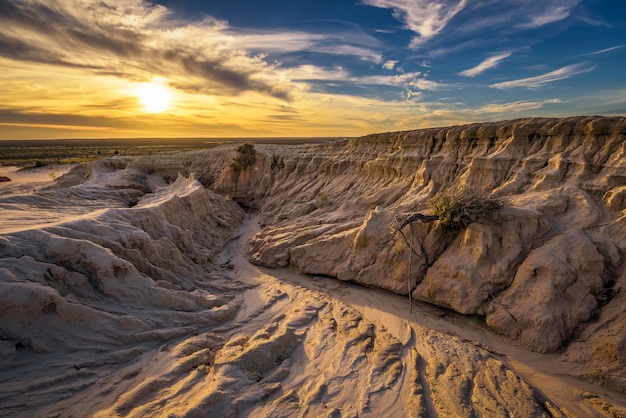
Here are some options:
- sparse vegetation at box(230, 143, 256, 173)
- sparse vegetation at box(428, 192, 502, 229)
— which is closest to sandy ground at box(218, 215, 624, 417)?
sparse vegetation at box(428, 192, 502, 229)

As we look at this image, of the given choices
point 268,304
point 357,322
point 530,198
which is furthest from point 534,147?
point 268,304

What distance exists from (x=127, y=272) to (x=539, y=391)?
A: 29.5 ft

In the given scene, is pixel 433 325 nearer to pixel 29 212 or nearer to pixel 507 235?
pixel 507 235

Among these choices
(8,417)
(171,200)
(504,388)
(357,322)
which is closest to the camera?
(8,417)

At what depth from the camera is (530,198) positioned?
8.93 metres

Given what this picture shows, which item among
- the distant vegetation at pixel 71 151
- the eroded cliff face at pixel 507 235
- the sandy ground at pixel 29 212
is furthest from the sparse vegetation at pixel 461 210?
the distant vegetation at pixel 71 151

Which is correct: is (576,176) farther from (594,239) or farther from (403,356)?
(403,356)

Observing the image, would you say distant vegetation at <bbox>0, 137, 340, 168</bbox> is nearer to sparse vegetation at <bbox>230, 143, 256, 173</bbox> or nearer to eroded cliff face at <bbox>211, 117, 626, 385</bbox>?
sparse vegetation at <bbox>230, 143, 256, 173</bbox>

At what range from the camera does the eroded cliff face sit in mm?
6801

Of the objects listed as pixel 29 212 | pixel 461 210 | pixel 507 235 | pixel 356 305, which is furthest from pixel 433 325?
pixel 29 212

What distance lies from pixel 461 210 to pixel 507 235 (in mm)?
1275

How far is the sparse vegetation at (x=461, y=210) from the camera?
8422 mm

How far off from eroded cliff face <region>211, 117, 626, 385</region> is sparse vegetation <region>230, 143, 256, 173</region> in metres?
10.1

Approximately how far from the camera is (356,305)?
892 cm
